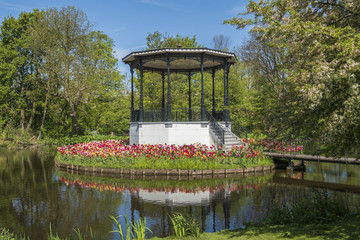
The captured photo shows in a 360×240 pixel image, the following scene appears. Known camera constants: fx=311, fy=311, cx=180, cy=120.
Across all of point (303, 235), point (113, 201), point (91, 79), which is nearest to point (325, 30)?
point (303, 235)

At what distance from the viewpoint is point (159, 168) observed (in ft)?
52.1

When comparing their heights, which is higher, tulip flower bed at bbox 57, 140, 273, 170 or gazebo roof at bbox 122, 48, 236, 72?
gazebo roof at bbox 122, 48, 236, 72

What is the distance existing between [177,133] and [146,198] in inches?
323

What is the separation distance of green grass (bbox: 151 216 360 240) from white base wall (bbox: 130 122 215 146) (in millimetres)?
11915

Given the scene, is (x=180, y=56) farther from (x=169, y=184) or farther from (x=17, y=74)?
(x=17, y=74)

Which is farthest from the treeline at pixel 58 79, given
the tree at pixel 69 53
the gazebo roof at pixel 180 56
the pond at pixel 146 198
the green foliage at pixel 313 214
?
the green foliage at pixel 313 214

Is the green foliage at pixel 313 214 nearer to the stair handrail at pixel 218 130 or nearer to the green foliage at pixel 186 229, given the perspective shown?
the green foliage at pixel 186 229

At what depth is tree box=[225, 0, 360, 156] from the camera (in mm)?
4922

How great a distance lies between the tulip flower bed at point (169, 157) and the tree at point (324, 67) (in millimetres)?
9636

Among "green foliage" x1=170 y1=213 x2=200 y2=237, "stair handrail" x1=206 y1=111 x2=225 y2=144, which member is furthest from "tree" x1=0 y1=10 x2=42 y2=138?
"green foliage" x1=170 y1=213 x2=200 y2=237

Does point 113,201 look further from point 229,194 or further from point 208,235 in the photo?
point 208,235

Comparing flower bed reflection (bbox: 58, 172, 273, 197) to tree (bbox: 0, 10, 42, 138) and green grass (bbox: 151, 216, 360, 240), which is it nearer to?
green grass (bbox: 151, 216, 360, 240)

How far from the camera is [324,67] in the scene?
509cm

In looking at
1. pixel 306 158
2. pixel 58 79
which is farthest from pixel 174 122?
pixel 58 79
